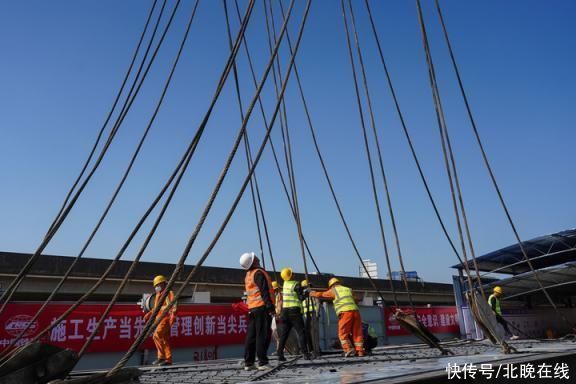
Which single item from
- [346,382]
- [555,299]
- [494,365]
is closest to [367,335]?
[494,365]

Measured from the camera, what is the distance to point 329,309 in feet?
43.9

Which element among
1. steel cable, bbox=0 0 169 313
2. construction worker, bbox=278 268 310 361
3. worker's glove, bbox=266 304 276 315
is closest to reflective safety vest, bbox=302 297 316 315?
construction worker, bbox=278 268 310 361

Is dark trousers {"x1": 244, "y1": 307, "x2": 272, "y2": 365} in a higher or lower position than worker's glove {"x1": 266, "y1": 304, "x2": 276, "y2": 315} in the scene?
lower

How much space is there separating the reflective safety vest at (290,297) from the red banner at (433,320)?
9123 millimetres

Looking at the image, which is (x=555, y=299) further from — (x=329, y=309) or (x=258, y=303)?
(x=258, y=303)

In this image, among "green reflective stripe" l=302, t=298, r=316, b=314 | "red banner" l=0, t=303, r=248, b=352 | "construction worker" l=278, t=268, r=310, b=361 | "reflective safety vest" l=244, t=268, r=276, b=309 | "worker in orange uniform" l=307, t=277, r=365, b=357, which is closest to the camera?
"reflective safety vest" l=244, t=268, r=276, b=309

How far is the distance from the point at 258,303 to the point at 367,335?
5294 mm

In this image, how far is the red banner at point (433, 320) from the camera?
16578 mm

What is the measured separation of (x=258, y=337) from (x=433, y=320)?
45.9 feet

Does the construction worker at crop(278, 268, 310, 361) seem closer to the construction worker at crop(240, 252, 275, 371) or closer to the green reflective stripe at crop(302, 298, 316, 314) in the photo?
the green reflective stripe at crop(302, 298, 316, 314)

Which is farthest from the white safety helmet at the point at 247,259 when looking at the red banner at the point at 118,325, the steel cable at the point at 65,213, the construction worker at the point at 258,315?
the red banner at the point at 118,325

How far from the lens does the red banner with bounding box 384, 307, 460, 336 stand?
54.4 ft

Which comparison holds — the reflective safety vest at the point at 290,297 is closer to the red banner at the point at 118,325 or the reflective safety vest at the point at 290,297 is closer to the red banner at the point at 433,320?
the red banner at the point at 118,325

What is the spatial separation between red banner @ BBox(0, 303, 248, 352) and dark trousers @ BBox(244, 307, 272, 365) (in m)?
4.72
